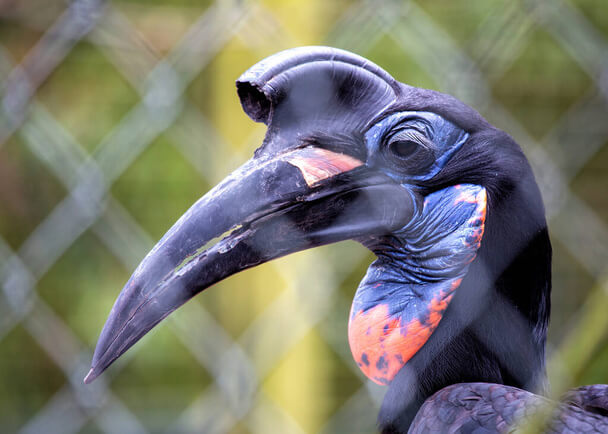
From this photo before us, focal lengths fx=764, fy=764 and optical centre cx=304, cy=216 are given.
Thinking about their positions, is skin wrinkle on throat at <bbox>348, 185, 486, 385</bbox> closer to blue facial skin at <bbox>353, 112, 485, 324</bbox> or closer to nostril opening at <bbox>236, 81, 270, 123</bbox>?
blue facial skin at <bbox>353, 112, 485, 324</bbox>

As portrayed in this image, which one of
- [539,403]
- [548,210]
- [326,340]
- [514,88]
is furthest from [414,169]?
[514,88]

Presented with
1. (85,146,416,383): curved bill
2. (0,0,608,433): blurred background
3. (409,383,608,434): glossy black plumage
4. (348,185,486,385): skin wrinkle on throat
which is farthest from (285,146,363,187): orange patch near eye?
(0,0,608,433): blurred background

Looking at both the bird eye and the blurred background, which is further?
the blurred background

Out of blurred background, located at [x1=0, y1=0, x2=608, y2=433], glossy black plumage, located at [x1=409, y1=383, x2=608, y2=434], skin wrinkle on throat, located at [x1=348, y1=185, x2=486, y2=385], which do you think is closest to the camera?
glossy black plumage, located at [x1=409, y1=383, x2=608, y2=434]

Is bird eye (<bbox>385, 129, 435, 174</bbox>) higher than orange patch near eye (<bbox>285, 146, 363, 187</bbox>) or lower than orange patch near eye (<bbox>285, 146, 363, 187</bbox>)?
lower

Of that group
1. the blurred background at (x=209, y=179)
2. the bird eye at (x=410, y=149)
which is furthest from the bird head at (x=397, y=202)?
the blurred background at (x=209, y=179)

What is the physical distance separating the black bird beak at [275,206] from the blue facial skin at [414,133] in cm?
1

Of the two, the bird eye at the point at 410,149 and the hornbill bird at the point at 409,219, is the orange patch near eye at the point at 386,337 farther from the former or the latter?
the bird eye at the point at 410,149

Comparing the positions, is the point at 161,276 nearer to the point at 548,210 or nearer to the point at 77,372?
the point at 548,210

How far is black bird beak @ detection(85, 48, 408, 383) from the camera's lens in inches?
27.3

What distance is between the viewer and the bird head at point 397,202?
0.74 m

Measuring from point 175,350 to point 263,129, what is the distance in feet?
2.41

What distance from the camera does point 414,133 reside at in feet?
2.58

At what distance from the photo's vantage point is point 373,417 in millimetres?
1637
